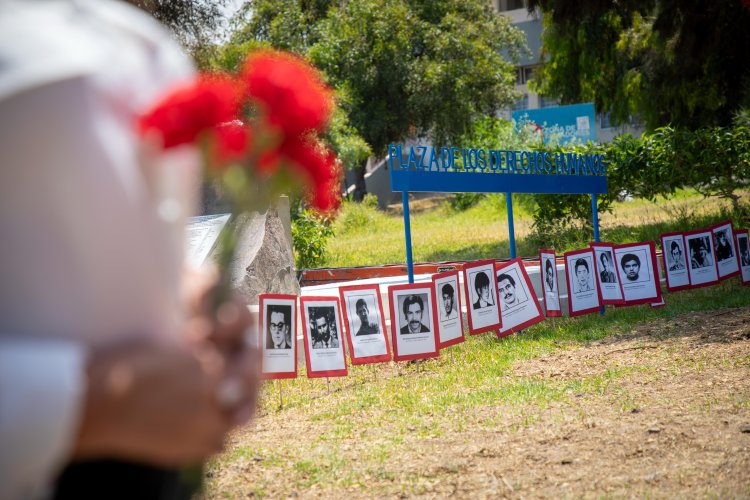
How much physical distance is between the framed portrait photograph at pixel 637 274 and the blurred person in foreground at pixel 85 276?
10.1 m

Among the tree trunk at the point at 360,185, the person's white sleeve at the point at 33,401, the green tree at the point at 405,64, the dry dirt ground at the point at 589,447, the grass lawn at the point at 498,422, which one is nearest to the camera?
the person's white sleeve at the point at 33,401

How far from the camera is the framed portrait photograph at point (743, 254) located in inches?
461

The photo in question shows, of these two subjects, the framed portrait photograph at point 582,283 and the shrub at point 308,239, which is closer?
the framed portrait photograph at point 582,283

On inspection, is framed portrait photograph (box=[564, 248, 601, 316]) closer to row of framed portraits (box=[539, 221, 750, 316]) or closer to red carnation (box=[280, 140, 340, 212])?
row of framed portraits (box=[539, 221, 750, 316])

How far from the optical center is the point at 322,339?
771cm

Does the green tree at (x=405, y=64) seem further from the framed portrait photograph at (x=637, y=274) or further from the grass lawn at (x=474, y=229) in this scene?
the framed portrait photograph at (x=637, y=274)

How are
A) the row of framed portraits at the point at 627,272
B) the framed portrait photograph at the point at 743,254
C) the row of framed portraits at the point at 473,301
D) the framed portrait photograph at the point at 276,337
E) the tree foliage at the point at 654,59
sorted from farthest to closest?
1. the tree foliage at the point at 654,59
2. the framed portrait photograph at the point at 743,254
3. the row of framed portraits at the point at 627,272
4. the row of framed portraits at the point at 473,301
5. the framed portrait photograph at the point at 276,337

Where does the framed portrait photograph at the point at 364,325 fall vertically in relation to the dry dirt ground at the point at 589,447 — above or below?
above

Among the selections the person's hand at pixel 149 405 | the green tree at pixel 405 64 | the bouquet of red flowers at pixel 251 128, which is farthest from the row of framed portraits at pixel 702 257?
the green tree at pixel 405 64

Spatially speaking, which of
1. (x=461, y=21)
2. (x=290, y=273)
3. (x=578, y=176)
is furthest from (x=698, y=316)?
(x=461, y=21)

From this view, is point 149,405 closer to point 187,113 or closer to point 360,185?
point 187,113

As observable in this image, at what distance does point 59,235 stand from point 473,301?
27.7 ft

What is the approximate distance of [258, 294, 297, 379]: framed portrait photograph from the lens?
23.8ft

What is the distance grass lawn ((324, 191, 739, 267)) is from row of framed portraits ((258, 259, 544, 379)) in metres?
7.04
